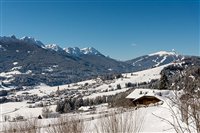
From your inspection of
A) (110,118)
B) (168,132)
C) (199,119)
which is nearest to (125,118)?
(110,118)

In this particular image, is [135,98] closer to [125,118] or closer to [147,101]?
[147,101]

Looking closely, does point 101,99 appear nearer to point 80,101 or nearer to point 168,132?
point 80,101

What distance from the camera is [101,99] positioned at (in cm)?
13162

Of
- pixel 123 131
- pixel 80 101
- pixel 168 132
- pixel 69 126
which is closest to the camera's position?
pixel 123 131

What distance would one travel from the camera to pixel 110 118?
10.9 metres

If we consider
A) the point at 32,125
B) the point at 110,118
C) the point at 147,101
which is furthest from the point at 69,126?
the point at 147,101

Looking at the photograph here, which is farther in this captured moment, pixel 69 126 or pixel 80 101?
pixel 80 101

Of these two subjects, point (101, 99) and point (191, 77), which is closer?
point (191, 77)

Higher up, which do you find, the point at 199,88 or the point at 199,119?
the point at 199,88

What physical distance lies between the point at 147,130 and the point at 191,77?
1645 centimetres

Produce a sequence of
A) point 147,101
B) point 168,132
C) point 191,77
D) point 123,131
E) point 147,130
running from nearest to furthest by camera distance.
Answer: point 191,77
point 123,131
point 168,132
point 147,130
point 147,101

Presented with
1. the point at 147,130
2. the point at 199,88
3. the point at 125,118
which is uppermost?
the point at 199,88

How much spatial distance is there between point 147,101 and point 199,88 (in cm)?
5742

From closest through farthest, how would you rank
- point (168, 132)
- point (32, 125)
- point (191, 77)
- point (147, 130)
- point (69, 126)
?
point (191, 77)
point (69, 126)
point (32, 125)
point (168, 132)
point (147, 130)
